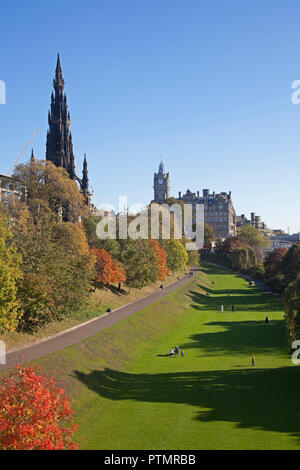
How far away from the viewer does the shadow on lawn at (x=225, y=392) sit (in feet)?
98.5

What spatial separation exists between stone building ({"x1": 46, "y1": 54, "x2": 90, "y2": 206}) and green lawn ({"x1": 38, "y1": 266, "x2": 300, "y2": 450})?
58657 millimetres

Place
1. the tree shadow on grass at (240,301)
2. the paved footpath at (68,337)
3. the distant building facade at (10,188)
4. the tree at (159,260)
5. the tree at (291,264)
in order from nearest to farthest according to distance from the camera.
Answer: the paved footpath at (68,337)
the tree at (291,264)
the distant building facade at (10,188)
the tree shadow on grass at (240,301)
the tree at (159,260)

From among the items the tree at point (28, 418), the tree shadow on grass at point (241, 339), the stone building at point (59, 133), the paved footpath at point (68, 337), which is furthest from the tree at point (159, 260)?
the tree at point (28, 418)

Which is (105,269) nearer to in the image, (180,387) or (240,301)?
(180,387)

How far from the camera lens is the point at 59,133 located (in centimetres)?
11238

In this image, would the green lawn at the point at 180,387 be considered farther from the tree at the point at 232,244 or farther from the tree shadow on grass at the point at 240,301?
the tree at the point at 232,244

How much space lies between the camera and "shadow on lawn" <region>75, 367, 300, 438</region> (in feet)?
98.5

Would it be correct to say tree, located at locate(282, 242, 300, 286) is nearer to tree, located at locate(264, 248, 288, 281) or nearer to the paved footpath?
tree, located at locate(264, 248, 288, 281)

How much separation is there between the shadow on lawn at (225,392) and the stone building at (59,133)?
78.1 metres

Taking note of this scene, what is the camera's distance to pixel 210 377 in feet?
Answer: 130

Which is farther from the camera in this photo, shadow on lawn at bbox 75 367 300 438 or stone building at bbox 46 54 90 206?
stone building at bbox 46 54 90 206

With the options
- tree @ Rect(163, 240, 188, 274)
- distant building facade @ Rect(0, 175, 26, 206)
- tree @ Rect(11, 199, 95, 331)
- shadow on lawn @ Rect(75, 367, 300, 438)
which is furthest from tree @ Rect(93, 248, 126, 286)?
tree @ Rect(163, 240, 188, 274)

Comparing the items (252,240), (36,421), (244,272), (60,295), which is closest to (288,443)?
(36,421)

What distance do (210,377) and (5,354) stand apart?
16.7 meters
